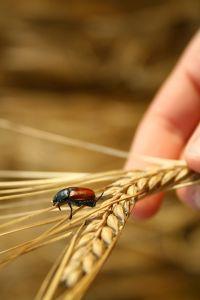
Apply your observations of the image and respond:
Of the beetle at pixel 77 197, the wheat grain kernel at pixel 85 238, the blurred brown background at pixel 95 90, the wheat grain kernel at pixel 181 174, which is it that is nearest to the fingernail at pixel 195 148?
the wheat grain kernel at pixel 181 174

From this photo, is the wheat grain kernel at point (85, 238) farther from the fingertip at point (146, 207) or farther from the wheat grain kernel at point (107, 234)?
the fingertip at point (146, 207)

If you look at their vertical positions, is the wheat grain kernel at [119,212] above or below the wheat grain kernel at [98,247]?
above


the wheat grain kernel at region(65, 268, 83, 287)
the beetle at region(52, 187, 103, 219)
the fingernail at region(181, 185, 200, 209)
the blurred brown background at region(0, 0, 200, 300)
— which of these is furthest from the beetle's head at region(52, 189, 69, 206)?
the blurred brown background at region(0, 0, 200, 300)

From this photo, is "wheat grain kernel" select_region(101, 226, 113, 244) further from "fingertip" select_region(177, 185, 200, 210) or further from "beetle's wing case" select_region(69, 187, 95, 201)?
"fingertip" select_region(177, 185, 200, 210)

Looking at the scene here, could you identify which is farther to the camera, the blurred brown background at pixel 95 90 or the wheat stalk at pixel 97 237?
the blurred brown background at pixel 95 90

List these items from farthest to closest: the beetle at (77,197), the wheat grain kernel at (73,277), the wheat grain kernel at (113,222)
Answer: the beetle at (77,197)
the wheat grain kernel at (113,222)
the wheat grain kernel at (73,277)

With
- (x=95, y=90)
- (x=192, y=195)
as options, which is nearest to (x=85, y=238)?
(x=192, y=195)
